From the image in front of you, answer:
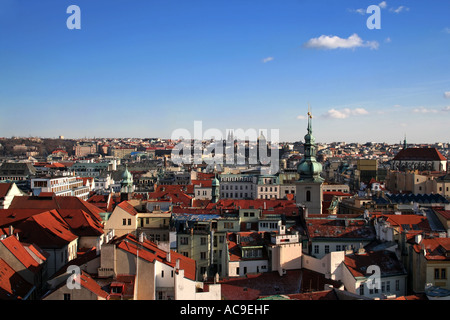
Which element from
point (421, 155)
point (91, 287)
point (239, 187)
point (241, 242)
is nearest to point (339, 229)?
point (241, 242)

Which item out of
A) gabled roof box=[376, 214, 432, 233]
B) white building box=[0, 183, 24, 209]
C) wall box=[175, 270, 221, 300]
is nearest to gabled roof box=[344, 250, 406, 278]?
wall box=[175, 270, 221, 300]

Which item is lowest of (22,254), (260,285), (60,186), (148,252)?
(260,285)

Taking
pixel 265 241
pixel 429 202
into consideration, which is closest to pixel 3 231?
pixel 265 241

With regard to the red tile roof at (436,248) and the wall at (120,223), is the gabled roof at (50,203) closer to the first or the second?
the wall at (120,223)

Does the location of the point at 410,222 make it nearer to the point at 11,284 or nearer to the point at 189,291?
the point at 189,291

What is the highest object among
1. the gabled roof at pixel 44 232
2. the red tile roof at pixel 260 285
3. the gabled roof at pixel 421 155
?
the gabled roof at pixel 421 155

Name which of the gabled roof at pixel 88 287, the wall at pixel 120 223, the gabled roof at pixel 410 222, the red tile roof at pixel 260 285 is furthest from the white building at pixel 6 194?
the gabled roof at pixel 410 222
